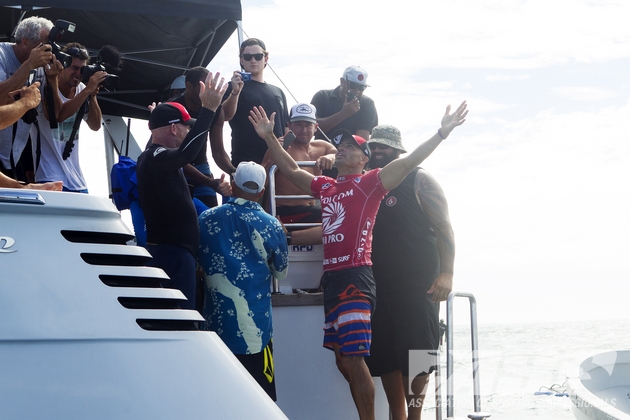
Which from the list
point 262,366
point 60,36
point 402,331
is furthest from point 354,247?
point 60,36

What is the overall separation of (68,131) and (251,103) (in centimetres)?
156

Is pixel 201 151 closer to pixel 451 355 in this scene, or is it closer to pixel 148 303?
pixel 451 355

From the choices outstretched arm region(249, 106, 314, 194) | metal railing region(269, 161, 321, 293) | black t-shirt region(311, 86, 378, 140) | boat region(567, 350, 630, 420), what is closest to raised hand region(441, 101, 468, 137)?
outstretched arm region(249, 106, 314, 194)

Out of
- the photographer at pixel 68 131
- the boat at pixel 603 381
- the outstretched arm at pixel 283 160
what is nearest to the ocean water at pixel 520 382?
the boat at pixel 603 381

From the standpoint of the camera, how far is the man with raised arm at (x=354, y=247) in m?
3.90

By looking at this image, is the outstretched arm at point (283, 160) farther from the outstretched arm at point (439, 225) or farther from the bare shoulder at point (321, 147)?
the bare shoulder at point (321, 147)

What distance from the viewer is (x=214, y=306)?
151 inches

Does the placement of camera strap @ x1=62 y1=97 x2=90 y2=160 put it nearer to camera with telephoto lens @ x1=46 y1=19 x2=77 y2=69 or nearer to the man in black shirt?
camera with telephoto lens @ x1=46 y1=19 x2=77 y2=69

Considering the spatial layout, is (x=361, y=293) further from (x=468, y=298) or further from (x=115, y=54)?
(x=115, y=54)

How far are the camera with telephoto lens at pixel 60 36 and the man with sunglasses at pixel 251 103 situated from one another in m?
1.24

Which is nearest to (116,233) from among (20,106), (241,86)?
(20,106)

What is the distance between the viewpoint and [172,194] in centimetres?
366

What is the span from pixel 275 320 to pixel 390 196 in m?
1.14

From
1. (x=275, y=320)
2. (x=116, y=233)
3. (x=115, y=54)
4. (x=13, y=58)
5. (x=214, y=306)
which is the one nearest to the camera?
(x=116, y=233)
